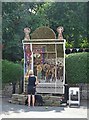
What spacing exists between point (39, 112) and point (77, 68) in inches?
188

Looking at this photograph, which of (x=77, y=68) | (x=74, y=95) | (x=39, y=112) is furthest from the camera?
(x=77, y=68)

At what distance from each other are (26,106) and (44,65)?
9.28 ft

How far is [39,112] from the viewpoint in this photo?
39.0 ft

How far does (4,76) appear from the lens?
54.2 feet

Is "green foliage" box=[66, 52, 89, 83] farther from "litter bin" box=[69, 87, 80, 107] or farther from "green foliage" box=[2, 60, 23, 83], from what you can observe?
"green foliage" box=[2, 60, 23, 83]

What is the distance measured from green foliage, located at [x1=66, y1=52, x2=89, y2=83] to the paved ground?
2.71 metres

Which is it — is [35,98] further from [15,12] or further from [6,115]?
[15,12]

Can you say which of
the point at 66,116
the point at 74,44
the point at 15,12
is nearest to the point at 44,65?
the point at 15,12

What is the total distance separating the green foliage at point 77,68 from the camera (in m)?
15.9

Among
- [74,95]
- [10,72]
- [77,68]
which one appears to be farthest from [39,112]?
[10,72]

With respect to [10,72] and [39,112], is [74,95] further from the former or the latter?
[10,72]

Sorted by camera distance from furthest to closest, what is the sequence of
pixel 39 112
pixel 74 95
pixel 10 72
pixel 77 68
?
pixel 10 72, pixel 77 68, pixel 74 95, pixel 39 112

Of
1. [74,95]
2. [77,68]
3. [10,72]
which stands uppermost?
[77,68]

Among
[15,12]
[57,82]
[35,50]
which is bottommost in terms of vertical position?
[57,82]
